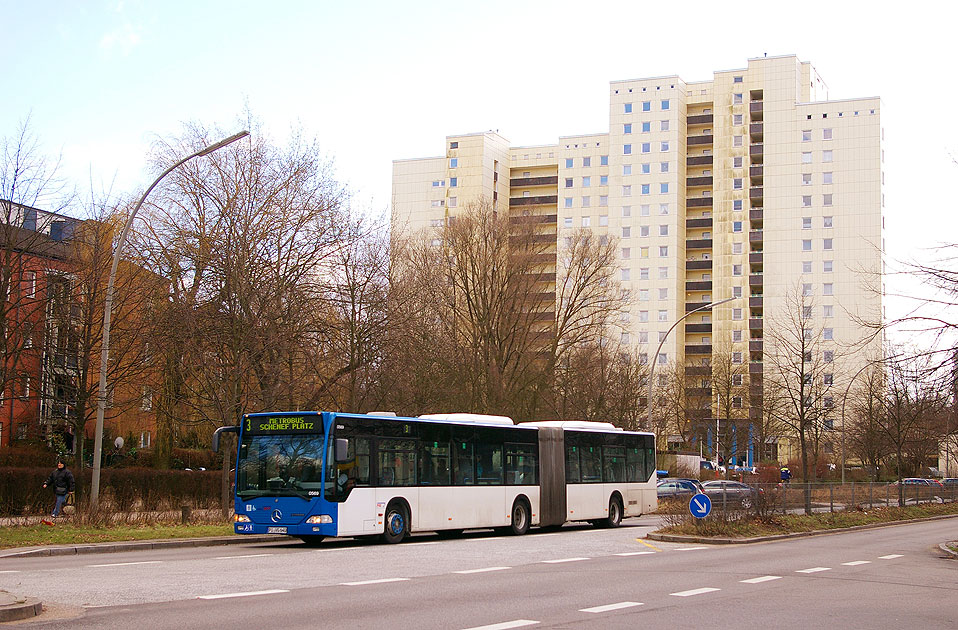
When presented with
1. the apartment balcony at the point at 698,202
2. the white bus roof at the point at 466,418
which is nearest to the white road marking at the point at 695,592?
the white bus roof at the point at 466,418

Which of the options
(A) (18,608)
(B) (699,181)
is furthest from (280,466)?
(B) (699,181)

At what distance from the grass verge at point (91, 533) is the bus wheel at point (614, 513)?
11.9 meters

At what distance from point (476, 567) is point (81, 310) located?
939 inches

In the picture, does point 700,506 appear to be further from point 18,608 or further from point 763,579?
point 18,608

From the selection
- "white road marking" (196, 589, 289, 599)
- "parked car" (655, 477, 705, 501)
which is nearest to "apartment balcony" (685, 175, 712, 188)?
"parked car" (655, 477, 705, 501)

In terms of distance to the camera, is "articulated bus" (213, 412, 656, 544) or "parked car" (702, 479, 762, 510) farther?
"parked car" (702, 479, 762, 510)

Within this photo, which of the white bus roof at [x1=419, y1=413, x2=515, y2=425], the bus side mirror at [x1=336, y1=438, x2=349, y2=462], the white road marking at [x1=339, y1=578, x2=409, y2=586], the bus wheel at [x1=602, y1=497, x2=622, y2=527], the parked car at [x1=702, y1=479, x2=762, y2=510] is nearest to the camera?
the white road marking at [x1=339, y1=578, x2=409, y2=586]

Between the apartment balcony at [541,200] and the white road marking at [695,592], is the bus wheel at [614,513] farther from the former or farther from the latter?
the apartment balcony at [541,200]

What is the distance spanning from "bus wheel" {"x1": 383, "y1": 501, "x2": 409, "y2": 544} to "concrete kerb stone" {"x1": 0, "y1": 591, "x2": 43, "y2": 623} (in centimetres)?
1272

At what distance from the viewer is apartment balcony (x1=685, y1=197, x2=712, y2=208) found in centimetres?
10588

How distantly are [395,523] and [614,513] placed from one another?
34.9 feet

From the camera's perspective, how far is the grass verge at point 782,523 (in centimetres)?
2419

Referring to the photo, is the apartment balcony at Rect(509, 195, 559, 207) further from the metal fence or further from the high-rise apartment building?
the metal fence

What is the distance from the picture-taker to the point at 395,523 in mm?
23250
